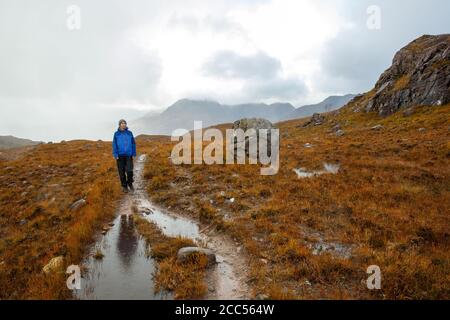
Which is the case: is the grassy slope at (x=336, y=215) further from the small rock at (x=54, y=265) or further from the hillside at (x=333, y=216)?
the small rock at (x=54, y=265)

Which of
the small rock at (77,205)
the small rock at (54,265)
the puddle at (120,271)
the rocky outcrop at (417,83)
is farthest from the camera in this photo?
the rocky outcrop at (417,83)

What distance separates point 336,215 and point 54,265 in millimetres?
9931

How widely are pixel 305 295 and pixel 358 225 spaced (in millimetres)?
4932

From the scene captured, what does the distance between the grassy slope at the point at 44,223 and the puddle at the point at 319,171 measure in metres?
11.0

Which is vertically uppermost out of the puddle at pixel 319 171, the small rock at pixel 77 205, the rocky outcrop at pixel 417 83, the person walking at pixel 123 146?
the rocky outcrop at pixel 417 83

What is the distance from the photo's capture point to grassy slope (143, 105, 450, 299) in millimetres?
7113

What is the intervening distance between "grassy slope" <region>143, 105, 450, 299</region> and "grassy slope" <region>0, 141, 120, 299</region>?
3.48 meters

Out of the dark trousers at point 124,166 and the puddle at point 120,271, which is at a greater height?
the dark trousers at point 124,166

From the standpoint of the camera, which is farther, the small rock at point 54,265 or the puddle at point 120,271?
the small rock at point 54,265

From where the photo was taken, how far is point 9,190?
18.2 m

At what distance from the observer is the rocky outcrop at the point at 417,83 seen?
44750 mm

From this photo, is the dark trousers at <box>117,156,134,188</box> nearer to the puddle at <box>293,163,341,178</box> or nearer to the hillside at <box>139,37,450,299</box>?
the hillside at <box>139,37,450,299</box>

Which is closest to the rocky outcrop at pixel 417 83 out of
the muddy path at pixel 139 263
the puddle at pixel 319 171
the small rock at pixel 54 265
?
the puddle at pixel 319 171
